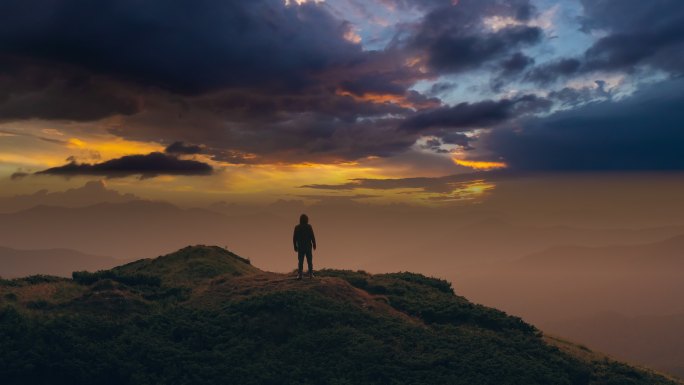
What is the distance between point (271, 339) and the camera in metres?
22.8

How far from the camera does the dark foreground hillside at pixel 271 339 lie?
2019cm

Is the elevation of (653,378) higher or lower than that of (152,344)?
lower

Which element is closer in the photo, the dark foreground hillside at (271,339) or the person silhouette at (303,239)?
the dark foreground hillside at (271,339)

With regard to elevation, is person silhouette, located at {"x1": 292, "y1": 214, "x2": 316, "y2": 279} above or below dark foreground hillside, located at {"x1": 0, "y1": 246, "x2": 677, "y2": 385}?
above

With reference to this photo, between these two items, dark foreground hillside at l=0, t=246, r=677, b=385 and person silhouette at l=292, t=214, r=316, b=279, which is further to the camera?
person silhouette at l=292, t=214, r=316, b=279

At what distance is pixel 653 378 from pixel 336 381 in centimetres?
1529

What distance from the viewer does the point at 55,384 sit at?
65.5 feet

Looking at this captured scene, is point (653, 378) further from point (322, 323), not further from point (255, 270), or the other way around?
point (255, 270)

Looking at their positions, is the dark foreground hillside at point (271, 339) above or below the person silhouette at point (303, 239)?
below

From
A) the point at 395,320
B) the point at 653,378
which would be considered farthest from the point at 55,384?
the point at 653,378

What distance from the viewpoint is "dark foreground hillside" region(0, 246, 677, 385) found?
795 inches

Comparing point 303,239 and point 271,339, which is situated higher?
point 303,239

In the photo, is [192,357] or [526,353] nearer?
[192,357]

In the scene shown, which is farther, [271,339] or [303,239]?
[303,239]
